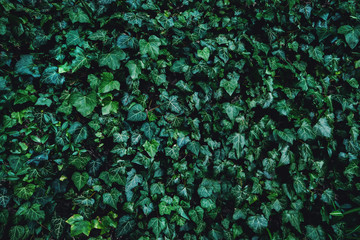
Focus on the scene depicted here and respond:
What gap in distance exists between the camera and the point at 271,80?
2.15m

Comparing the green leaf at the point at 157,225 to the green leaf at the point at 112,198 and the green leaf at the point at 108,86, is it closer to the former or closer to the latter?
the green leaf at the point at 112,198

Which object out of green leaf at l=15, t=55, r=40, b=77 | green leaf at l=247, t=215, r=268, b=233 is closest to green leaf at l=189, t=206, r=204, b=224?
green leaf at l=247, t=215, r=268, b=233

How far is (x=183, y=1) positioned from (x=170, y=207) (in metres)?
2.26

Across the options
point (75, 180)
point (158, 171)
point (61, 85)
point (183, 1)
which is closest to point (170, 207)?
point (158, 171)

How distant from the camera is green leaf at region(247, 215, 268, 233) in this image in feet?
7.11

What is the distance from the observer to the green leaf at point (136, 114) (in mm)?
1870

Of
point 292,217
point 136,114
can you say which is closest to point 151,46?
point 136,114

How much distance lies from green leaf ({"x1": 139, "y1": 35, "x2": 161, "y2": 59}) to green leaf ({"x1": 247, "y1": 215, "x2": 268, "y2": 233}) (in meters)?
2.06

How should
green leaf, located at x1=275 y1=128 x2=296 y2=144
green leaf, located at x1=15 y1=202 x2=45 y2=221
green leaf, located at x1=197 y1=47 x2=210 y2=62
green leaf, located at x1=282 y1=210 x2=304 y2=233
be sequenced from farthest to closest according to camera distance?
green leaf, located at x1=282 y1=210 x2=304 y2=233, green leaf, located at x1=275 y1=128 x2=296 y2=144, green leaf, located at x1=197 y1=47 x2=210 y2=62, green leaf, located at x1=15 y1=202 x2=45 y2=221

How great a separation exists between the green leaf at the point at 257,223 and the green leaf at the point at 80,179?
1818mm

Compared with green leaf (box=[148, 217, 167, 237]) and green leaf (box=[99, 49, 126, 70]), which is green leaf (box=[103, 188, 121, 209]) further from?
green leaf (box=[99, 49, 126, 70])

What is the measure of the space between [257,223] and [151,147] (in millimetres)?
1474

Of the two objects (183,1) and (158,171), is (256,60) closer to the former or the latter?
(183,1)

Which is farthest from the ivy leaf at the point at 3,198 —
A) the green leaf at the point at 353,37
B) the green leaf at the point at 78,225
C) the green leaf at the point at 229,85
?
the green leaf at the point at 353,37
